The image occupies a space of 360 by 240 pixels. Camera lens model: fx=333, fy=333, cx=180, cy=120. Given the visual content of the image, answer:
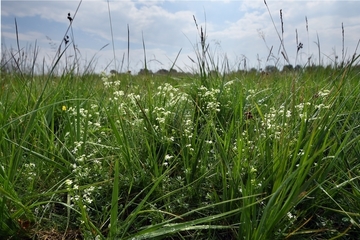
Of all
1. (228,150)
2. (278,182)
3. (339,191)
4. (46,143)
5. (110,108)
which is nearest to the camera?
(278,182)

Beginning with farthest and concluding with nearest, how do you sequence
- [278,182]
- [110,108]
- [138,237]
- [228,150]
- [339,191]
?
[110,108]
[228,150]
[339,191]
[278,182]
[138,237]

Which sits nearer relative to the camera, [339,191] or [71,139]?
[339,191]

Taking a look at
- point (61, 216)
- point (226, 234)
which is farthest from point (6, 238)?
point (226, 234)

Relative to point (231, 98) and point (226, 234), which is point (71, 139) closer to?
point (226, 234)

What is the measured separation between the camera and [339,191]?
1.53 metres

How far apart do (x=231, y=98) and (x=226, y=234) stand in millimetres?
1395

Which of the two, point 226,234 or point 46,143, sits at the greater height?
point 46,143

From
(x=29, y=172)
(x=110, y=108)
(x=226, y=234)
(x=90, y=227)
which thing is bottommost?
(x=226, y=234)

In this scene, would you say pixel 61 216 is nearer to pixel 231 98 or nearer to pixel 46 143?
pixel 46 143

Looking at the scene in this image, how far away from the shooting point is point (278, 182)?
1.39 metres

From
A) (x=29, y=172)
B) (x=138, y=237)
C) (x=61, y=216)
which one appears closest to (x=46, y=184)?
(x=29, y=172)

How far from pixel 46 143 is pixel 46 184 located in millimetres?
287

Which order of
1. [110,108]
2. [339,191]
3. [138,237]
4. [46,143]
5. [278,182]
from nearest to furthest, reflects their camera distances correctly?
[138,237], [278,182], [339,191], [46,143], [110,108]

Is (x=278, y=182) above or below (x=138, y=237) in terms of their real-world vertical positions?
above
